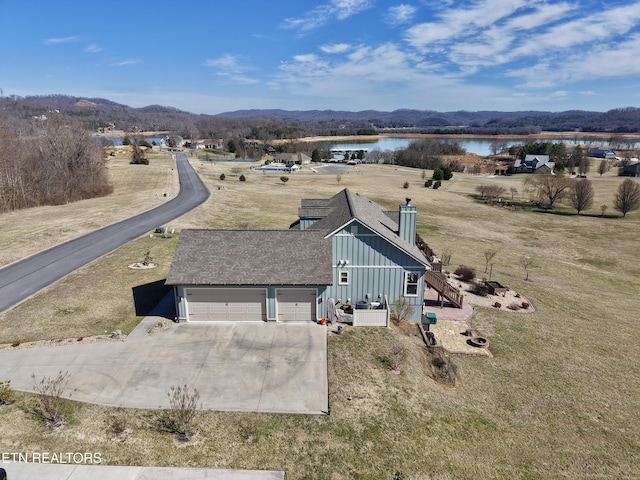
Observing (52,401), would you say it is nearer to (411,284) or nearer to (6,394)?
(6,394)

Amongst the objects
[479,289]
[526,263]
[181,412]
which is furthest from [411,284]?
[526,263]

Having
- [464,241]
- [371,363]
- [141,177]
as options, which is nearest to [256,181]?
[141,177]

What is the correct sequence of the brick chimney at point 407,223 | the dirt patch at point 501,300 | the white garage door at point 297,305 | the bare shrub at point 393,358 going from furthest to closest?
the dirt patch at point 501,300
the brick chimney at point 407,223
the white garage door at point 297,305
the bare shrub at point 393,358

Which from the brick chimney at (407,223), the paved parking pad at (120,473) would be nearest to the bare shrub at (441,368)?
the brick chimney at (407,223)

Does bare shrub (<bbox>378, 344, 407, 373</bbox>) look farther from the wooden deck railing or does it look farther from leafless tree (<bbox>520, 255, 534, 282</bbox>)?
leafless tree (<bbox>520, 255, 534, 282</bbox>)

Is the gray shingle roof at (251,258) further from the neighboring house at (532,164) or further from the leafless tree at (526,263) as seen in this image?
the neighboring house at (532,164)

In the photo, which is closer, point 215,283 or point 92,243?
point 215,283

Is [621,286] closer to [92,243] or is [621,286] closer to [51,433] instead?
[51,433]
